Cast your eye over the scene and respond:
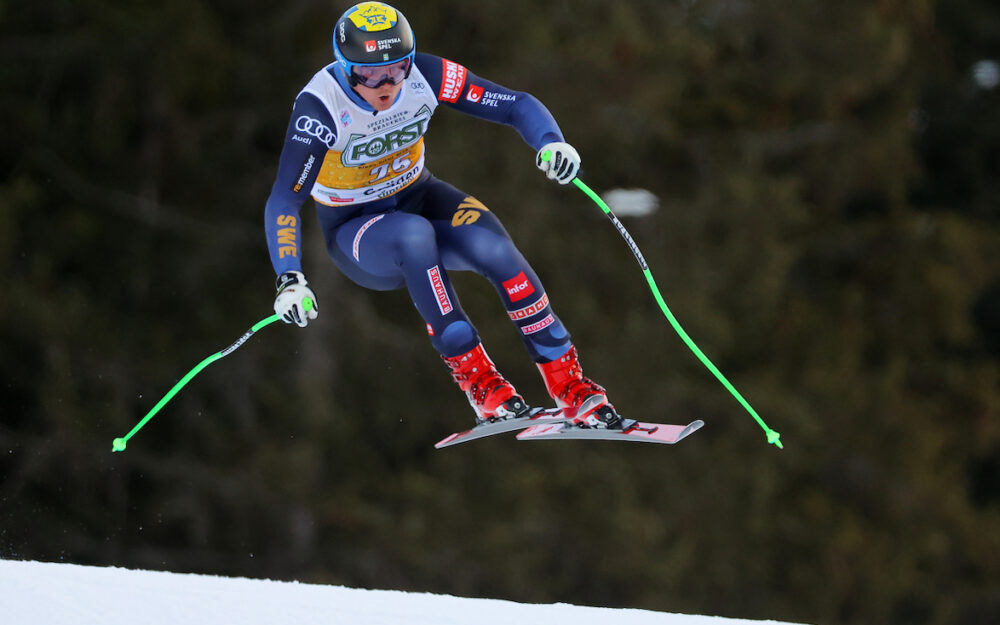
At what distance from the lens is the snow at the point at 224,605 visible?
6594mm

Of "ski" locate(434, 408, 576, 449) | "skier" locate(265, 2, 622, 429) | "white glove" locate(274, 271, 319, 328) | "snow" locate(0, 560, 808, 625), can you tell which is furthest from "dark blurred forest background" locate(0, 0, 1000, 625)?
"white glove" locate(274, 271, 319, 328)

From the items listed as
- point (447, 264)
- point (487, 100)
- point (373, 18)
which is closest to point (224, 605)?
point (447, 264)

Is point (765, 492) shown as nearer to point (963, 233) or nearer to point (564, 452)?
point (564, 452)

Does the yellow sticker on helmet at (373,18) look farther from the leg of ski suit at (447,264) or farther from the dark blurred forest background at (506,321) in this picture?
the dark blurred forest background at (506,321)

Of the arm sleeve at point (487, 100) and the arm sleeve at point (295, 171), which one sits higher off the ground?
the arm sleeve at point (487, 100)

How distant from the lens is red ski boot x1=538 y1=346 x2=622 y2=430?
18.7 feet

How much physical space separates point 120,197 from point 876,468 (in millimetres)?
9424

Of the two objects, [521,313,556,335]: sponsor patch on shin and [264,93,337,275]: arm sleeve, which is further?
[521,313,556,335]: sponsor patch on shin

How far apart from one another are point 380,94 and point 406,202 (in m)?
0.65

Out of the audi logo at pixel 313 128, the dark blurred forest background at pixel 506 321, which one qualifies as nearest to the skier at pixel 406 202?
the audi logo at pixel 313 128

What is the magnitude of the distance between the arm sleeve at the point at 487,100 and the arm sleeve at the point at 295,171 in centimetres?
54

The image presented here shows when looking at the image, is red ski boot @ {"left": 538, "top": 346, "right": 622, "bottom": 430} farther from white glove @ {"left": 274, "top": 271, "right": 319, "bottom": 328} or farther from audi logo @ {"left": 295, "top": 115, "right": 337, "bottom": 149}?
audi logo @ {"left": 295, "top": 115, "right": 337, "bottom": 149}

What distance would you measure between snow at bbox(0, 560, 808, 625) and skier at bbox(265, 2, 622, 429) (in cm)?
168

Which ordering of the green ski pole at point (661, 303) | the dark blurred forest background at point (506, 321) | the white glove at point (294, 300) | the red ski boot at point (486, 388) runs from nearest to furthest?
1. the white glove at point (294, 300)
2. the green ski pole at point (661, 303)
3. the red ski boot at point (486, 388)
4. the dark blurred forest background at point (506, 321)
